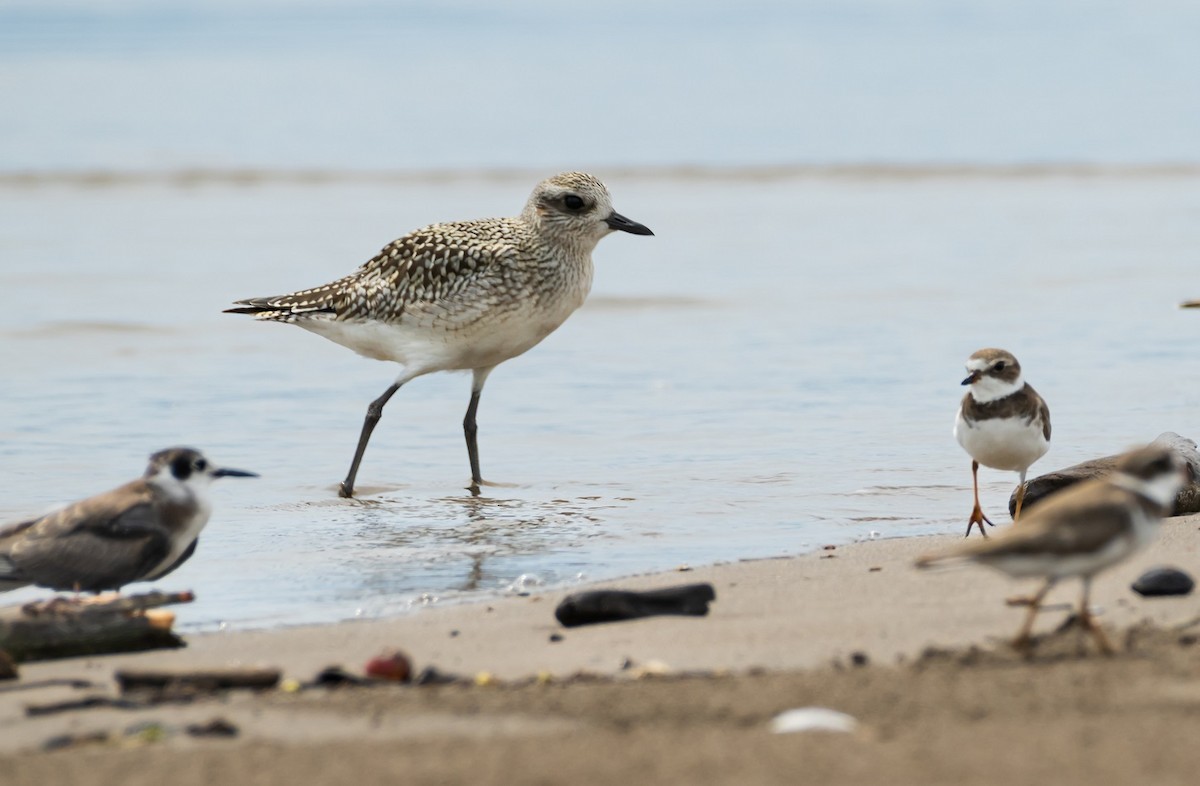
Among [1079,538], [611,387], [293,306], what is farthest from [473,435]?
[1079,538]

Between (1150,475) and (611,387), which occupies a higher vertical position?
(1150,475)

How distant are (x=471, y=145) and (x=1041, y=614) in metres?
26.6

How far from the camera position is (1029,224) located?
21.9 meters

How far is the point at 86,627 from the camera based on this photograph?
5.93 metres

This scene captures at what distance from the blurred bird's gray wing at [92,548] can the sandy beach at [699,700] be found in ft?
1.11

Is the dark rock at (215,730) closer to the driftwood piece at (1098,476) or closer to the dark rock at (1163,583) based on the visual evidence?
the dark rock at (1163,583)

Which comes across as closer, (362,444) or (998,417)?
(998,417)

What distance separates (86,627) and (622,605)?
1.91 metres

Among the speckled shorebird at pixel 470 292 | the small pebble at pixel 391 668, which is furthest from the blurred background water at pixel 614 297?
the small pebble at pixel 391 668

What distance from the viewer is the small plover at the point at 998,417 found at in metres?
7.65

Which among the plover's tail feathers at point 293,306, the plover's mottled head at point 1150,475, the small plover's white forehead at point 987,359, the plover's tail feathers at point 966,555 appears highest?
the small plover's white forehead at point 987,359

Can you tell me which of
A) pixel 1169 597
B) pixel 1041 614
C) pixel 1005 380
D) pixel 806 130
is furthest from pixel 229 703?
pixel 806 130

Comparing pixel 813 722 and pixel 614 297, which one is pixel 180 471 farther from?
pixel 614 297

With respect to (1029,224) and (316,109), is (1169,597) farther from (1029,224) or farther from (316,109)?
(316,109)
